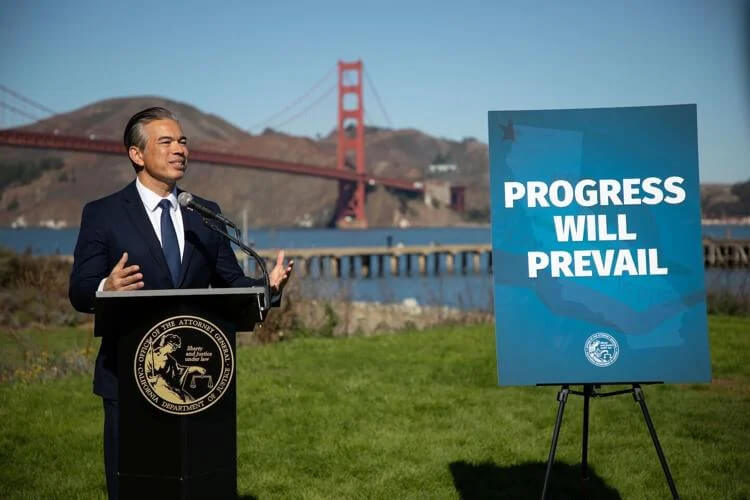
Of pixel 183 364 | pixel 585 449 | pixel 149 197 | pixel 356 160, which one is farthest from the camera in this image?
pixel 356 160

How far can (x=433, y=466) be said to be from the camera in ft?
21.2

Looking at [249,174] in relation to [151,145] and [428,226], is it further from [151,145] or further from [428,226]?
[151,145]

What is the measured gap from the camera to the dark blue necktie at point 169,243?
3973mm

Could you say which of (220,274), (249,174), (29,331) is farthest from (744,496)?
(249,174)

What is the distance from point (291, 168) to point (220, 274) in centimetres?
5856

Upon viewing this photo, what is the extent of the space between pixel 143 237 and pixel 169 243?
0.37 feet

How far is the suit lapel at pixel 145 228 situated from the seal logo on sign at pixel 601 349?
1.96m

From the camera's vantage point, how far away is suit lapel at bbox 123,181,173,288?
3920mm

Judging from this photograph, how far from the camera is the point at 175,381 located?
3.54m

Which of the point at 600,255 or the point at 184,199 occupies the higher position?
the point at 184,199

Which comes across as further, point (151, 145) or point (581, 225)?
point (581, 225)

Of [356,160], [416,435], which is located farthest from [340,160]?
[416,435]

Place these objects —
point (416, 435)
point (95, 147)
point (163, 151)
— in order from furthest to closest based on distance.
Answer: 1. point (95, 147)
2. point (416, 435)
3. point (163, 151)

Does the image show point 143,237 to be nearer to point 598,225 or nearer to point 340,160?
point 598,225
